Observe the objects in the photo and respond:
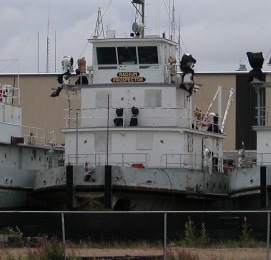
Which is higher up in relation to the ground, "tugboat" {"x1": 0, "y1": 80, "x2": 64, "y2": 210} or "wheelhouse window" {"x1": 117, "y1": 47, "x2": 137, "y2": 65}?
"wheelhouse window" {"x1": 117, "y1": 47, "x2": 137, "y2": 65}

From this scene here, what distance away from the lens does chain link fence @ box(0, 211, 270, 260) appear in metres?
28.3

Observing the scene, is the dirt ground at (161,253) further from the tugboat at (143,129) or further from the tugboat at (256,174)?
the tugboat at (143,129)

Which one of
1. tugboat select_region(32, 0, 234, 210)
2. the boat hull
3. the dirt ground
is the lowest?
the dirt ground

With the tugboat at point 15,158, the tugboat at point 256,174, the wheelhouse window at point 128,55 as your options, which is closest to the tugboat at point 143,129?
the wheelhouse window at point 128,55

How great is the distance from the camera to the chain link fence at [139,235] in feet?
92.8

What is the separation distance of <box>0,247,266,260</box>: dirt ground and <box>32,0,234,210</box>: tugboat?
23.5 ft

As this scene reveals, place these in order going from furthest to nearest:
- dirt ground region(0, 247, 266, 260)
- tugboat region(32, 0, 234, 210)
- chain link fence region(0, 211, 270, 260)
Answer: tugboat region(32, 0, 234, 210)
chain link fence region(0, 211, 270, 260)
dirt ground region(0, 247, 266, 260)

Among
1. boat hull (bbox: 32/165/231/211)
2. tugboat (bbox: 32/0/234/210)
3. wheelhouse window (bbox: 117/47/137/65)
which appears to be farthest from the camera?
wheelhouse window (bbox: 117/47/137/65)

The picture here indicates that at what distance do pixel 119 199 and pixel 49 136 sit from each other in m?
19.8

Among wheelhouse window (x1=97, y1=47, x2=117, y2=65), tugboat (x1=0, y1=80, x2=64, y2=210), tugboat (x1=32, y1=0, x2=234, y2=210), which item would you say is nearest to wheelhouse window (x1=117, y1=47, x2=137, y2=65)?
tugboat (x1=32, y1=0, x2=234, y2=210)

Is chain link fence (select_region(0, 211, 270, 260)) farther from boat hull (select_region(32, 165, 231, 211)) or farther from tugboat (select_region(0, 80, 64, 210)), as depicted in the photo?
tugboat (select_region(0, 80, 64, 210))

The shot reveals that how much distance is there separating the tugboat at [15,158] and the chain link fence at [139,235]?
16.6ft

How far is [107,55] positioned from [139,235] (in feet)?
41.9

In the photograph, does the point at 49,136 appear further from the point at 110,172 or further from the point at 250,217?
the point at 250,217
